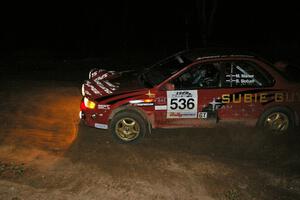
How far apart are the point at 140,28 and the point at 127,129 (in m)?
18.6

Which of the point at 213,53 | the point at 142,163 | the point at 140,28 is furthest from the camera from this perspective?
the point at 140,28

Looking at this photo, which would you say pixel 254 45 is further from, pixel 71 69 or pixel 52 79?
pixel 52 79

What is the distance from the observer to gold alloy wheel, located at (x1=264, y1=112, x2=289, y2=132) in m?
8.04

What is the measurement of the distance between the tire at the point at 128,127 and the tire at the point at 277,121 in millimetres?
2290

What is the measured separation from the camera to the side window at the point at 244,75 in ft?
25.3

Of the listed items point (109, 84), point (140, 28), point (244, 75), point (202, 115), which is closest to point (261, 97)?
point (244, 75)

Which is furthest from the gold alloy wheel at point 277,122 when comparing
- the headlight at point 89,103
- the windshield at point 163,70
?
the headlight at point 89,103

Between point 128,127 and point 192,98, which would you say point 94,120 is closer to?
point 128,127

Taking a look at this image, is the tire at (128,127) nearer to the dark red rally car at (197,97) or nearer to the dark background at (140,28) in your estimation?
the dark red rally car at (197,97)

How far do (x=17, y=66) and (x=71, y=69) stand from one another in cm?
235

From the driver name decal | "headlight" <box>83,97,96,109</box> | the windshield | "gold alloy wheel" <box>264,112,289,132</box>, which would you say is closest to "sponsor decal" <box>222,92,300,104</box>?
"gold alloy wheel" <box>264,112,289,132</box>

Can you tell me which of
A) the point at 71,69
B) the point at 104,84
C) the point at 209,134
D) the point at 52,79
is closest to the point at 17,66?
the point at 71,69

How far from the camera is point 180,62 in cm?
802

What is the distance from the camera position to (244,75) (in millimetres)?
7750
